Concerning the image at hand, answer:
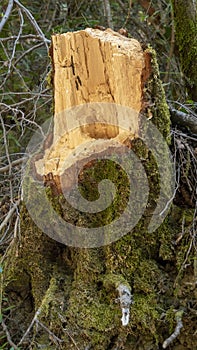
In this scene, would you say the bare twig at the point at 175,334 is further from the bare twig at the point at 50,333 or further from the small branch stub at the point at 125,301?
the bare twig at the point at 50,333

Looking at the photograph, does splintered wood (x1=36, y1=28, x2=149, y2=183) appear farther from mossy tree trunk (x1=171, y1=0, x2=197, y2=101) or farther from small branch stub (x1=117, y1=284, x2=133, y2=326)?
mossy tree trunk (x1=171, y1=0, x2=197, y2=101)

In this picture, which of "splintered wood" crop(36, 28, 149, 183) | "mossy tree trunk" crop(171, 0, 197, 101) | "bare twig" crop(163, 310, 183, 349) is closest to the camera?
"bare twig" crop(163, 310, 183, 349)

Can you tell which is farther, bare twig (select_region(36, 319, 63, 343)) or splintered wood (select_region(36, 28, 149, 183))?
splintered wood (select_region(36, 28, 149, 183))

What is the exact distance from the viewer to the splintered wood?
162cm

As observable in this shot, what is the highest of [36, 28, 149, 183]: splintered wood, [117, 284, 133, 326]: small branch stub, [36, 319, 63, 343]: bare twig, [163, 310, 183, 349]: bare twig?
[36, 28, 149, 183]: splintered wood

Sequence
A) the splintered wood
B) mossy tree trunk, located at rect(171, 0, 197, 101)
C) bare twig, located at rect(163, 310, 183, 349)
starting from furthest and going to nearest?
mossy tree trunk, located at rect(171, 0, 197, 101) < the splintered wood < bare twig, located at rect(163, 310, 183, 349)

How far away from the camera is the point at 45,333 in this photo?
4.98 feet

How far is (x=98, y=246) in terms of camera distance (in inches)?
62.2

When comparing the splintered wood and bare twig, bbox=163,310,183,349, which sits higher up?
the splintered wood

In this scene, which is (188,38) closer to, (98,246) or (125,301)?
(98,246)

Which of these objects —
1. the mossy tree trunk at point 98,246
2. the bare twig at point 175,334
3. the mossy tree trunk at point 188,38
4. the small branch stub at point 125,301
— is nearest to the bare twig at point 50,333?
the mossy tree trunk at point 98,246

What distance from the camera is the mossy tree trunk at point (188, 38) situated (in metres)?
2.32

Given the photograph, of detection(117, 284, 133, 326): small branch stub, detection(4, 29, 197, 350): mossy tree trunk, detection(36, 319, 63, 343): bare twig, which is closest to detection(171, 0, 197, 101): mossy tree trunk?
detection(4, 29, 197, 350): mossy tree trunk

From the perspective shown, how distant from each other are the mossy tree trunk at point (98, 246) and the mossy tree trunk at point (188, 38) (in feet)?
2.39
